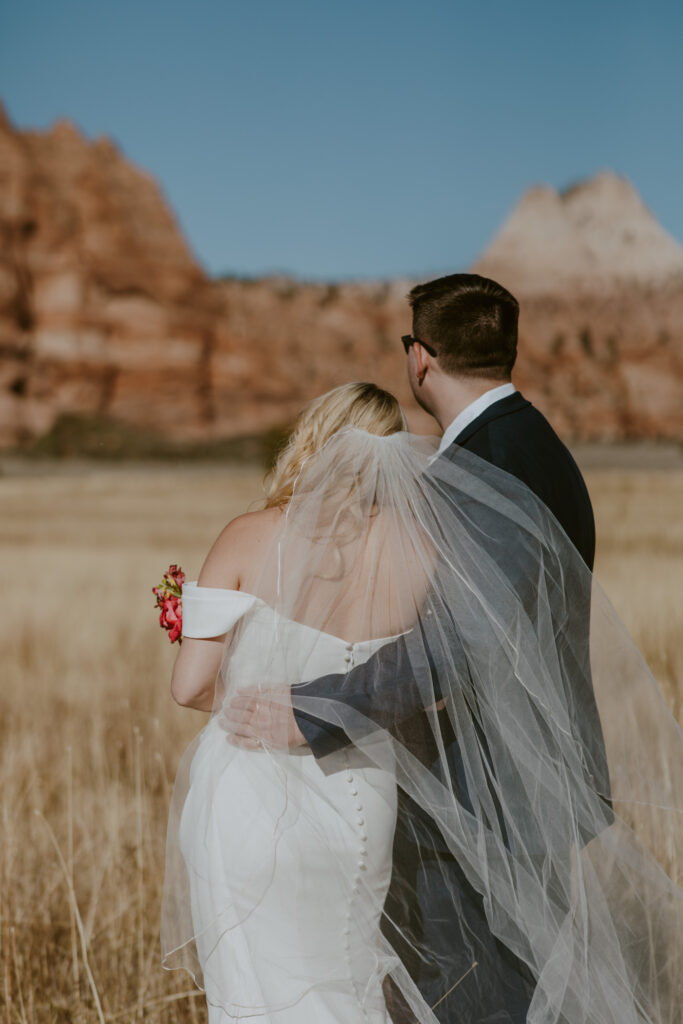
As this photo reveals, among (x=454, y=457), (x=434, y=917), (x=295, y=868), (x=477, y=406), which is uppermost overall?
(x=477, y=406)

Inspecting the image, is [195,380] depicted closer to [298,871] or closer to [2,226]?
[2,226]

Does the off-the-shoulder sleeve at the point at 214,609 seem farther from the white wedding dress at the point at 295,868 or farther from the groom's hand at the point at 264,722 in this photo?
the groom's hand at the point at 264,722

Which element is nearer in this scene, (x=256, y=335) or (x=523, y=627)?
(x=523, y=627)

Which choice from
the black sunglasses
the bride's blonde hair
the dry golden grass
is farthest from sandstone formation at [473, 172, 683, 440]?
the bride's blonde hair

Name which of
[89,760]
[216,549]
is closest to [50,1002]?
[216,549]

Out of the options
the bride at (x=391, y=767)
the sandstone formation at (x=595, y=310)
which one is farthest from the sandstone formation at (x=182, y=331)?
Answer: the bride at (x=391, y=767)

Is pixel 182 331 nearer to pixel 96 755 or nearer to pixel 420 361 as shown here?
pixel 96 755

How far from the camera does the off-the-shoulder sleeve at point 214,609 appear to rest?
82.8 inches

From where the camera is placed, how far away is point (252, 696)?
6.77 feet

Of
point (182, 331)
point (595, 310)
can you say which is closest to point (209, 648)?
point (182, 331)

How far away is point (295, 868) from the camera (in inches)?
80.0

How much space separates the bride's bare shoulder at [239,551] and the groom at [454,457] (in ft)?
0.85

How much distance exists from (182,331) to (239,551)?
7706 cm

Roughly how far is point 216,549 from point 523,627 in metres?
0.68
